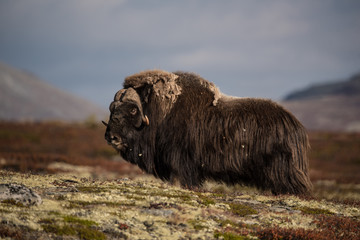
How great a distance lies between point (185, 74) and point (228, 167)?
177 cm

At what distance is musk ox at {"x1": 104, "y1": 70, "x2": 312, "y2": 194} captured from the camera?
20.4ft

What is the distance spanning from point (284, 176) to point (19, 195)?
3.74 metres

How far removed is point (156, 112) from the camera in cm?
654

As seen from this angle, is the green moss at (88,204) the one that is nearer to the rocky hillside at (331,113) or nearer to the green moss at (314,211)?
the green moss at (314,211)

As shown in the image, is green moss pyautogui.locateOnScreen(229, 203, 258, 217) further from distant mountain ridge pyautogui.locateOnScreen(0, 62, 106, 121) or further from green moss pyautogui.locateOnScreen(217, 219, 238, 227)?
distant mountain ridge pyautogui.locateOnScreen(0, 62, 106, 121)

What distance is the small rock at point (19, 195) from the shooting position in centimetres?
430

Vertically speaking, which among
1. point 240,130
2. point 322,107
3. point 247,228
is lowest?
point 247,228

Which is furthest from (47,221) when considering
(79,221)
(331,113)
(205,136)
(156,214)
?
(331,113)

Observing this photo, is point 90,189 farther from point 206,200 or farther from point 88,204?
point 206,200

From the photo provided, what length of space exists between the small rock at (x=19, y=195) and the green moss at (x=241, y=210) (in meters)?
2.23

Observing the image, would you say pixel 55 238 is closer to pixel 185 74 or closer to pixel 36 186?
pixel 36 186

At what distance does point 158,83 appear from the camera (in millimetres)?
6637

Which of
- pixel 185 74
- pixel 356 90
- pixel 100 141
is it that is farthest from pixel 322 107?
pixel 185 74

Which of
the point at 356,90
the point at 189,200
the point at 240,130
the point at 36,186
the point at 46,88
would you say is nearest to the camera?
the point at 189,200
